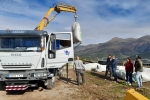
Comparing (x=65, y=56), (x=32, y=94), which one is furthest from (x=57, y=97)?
(x=65, y=56)

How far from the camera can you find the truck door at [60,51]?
9438 millimetres

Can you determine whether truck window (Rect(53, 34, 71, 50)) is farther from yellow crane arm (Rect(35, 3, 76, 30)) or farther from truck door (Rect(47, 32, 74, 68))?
yellow crane arm (Rect(35, 3, 76, 30))

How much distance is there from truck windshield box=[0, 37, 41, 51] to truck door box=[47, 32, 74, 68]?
84cm

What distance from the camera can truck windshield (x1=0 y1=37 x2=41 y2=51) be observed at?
8.56 m

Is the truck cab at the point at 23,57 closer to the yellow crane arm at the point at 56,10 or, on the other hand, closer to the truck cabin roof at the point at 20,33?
the truck cabin roof at the point at 20,33

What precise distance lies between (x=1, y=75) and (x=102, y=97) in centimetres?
468

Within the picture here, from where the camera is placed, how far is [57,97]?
7844 millimetres

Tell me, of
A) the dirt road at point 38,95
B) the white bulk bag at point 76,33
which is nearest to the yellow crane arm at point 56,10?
the white bulk bag at point 76,33

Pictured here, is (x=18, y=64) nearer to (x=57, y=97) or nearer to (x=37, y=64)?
(x=37, y=64)

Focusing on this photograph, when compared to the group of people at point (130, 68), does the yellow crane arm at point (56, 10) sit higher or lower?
higher

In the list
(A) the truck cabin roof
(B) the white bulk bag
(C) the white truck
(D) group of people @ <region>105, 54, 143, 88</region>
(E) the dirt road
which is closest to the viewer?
(E) the dirt road

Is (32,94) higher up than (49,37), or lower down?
lower down

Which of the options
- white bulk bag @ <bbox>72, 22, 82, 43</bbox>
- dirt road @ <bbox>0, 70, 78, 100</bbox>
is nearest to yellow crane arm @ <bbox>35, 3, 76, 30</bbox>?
white bulk bag @ <bbox>72, 22, 82, 43</bbox>

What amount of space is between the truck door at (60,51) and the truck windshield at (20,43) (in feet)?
2.77
